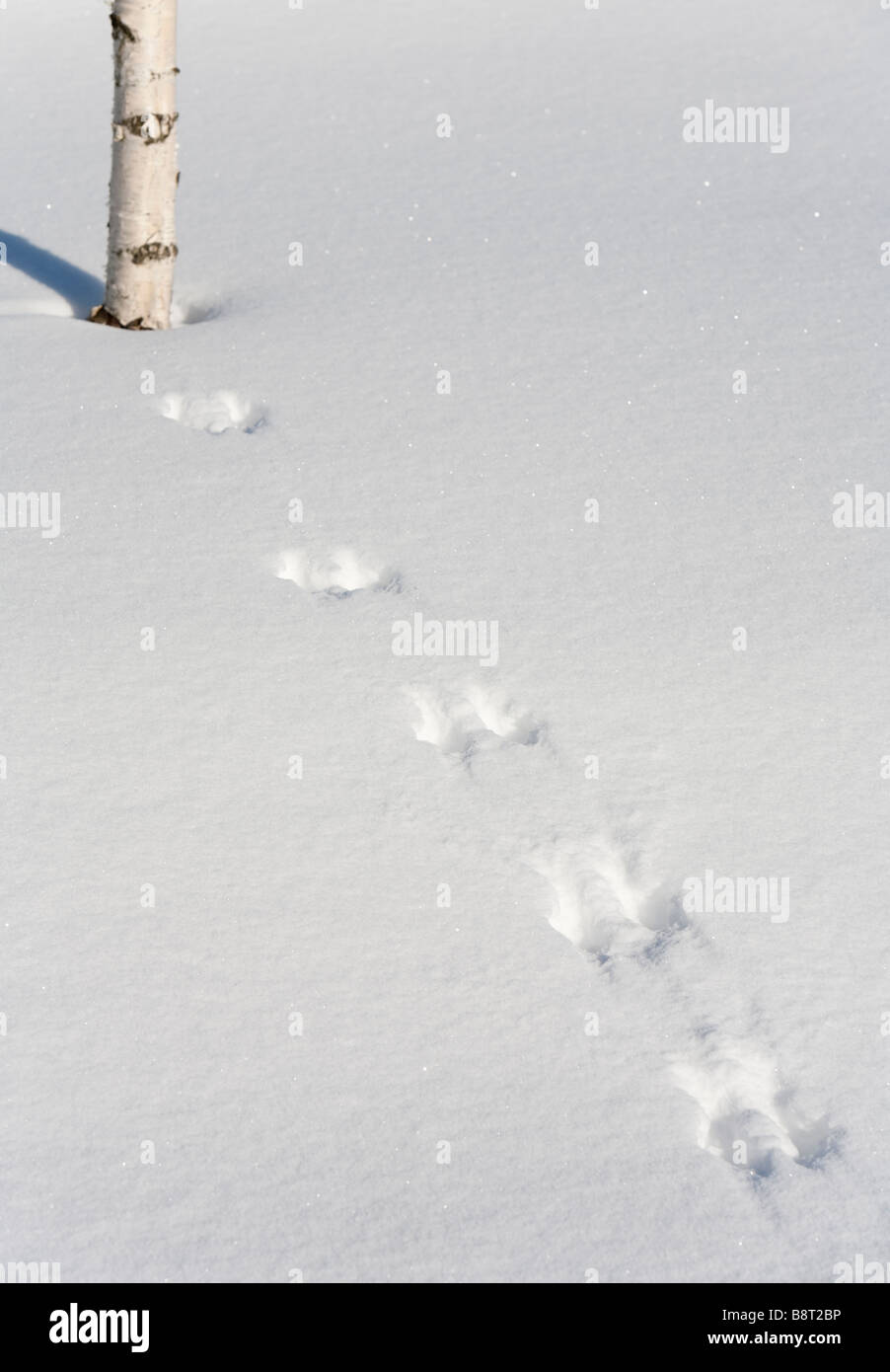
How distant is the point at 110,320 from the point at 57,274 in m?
0.51

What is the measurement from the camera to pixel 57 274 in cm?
457

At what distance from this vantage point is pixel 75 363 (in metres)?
3.86

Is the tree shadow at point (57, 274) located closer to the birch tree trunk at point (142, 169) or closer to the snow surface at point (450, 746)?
the snow surface at point (450, 746)

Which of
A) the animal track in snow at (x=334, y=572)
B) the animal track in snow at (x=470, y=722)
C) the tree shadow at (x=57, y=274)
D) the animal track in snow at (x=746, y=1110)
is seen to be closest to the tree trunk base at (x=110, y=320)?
the tree shadow at (x=57, y=274)

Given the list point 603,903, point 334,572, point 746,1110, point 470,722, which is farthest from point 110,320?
point 746,1110

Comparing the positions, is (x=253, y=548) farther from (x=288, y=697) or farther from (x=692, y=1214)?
(x=692, y=1214)

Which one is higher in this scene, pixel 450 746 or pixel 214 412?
Answer: pixel 214 412

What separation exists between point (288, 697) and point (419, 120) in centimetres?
387

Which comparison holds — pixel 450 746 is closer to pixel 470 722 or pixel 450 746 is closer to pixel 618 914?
pixel 470 722

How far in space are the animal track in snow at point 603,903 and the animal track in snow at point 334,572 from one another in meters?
0.93

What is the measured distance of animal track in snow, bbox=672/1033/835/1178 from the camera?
6.66 feet

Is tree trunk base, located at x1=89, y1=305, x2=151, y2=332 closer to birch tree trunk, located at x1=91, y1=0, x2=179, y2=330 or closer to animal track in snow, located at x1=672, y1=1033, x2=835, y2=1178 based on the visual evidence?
birch tree trunk, located at x1=91, y1=0, x2=179, y2=330

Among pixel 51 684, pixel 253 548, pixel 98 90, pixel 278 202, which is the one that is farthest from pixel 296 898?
A: pixel 98 90

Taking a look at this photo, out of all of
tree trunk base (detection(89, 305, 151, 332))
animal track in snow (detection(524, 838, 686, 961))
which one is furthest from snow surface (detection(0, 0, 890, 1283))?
tree trunk base (detection(89, 305, 151, 332))
